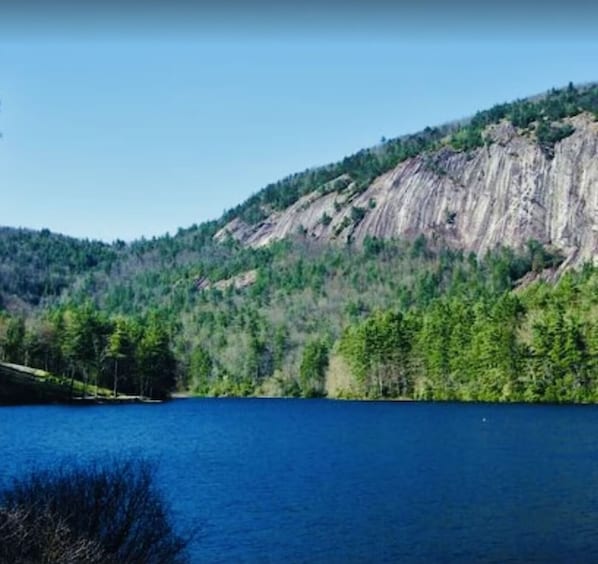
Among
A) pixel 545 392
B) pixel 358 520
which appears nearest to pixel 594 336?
pixel 545 392

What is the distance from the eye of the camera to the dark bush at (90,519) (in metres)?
19.8

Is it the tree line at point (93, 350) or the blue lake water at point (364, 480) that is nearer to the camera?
the blue lake water at point (364, 480)

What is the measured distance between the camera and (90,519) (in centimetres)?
2267

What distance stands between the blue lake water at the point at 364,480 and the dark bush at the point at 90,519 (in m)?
9.28

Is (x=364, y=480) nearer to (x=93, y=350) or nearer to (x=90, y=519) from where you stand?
(x=90, y=519)

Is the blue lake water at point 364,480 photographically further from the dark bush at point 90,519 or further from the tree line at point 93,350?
the tree line at point 93,350

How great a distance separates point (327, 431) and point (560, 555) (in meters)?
52.1

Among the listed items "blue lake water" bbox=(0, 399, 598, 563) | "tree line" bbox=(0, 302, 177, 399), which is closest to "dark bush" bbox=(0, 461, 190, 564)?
"blue lake water" bbox=(0, 399, 598, 563)

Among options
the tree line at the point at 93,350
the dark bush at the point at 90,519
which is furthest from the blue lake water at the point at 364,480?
the tree line at the point at 93,350

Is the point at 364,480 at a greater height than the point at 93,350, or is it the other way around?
the point at 93,350

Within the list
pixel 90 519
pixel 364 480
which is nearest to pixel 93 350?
pixel 364 480

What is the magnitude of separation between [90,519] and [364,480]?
30.2 metres

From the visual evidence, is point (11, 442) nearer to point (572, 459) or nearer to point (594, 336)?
point (572, 459)

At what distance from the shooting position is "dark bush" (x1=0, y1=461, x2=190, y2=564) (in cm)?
1977
